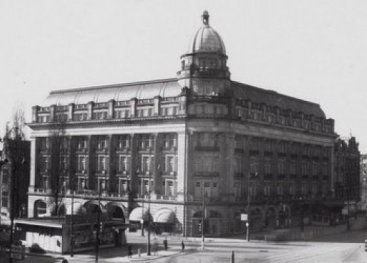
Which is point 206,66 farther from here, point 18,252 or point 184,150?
A: point 18,252

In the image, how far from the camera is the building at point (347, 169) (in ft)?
455

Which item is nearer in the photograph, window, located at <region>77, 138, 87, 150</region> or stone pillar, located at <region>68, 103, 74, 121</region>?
window, located at <region>77, 138, 87, 150</region>

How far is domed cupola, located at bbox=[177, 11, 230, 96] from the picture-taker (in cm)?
8725

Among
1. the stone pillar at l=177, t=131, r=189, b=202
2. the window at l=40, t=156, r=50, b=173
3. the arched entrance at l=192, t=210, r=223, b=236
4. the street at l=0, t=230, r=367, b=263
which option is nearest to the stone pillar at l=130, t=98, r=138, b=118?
the stone pillar at l=177, t=131, r=189, b=202

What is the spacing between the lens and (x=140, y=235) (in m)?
86.1

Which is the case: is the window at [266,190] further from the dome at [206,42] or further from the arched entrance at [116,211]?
the dome at [206,42]

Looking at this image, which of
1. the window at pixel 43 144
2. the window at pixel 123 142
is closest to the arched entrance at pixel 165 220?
the window at pixel 123 142

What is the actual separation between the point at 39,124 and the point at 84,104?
1135 cm

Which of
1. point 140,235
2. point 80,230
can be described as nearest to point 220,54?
point 140,235

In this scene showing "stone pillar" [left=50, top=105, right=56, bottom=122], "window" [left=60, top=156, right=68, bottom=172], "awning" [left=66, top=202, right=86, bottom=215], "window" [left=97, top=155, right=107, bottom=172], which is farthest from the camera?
"stone pillar" [left=50, top=105, right=56, bottom=122]

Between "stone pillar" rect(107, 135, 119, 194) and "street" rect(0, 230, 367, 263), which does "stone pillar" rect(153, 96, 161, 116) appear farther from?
"street" rect(0, 230, 367, 263)

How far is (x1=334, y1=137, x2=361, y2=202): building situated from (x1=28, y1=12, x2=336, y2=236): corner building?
89.5 ft

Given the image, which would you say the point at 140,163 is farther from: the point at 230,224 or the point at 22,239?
the point at 22,239

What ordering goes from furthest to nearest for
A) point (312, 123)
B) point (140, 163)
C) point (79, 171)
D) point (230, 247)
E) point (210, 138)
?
point (312, 123) → point (79, 171) → point (140, 163) → point (210, 138) → point (230, 247)
